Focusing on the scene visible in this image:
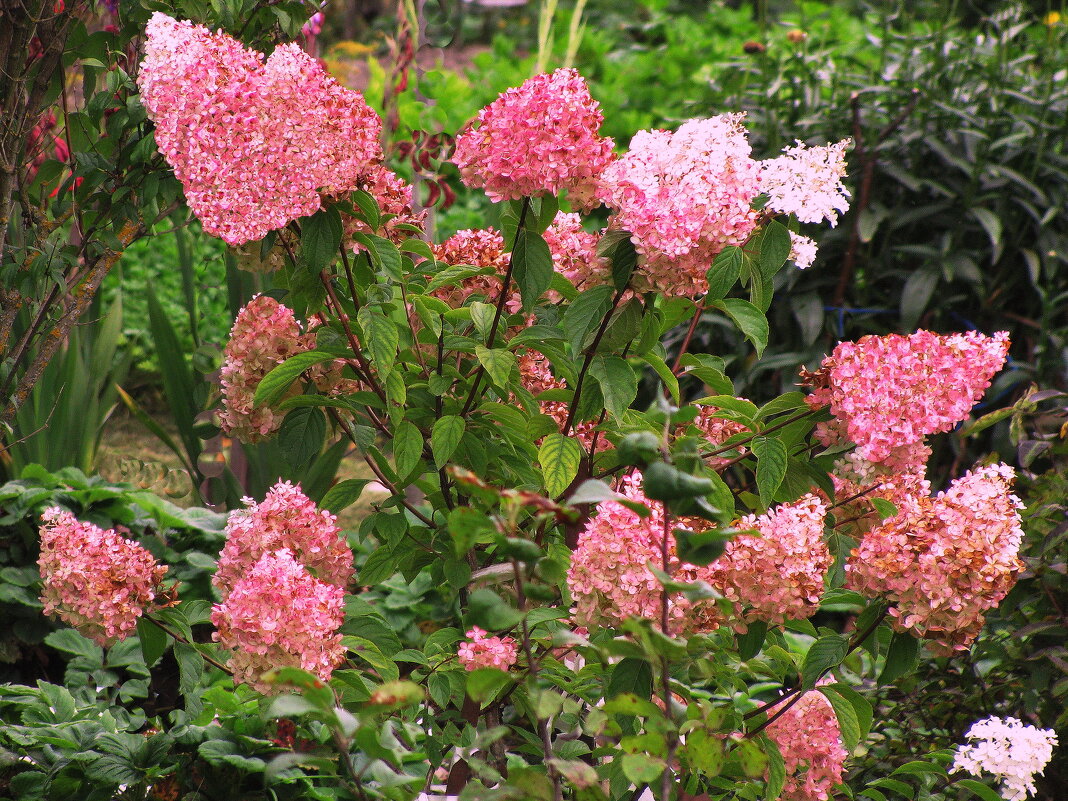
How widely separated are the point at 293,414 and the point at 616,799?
25.7 inches

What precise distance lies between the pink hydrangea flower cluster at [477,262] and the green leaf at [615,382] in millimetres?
248

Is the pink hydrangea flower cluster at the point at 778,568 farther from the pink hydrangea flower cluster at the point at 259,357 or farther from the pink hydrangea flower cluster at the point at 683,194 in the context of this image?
the pink hydrangea flower cluster at the point at 259,357

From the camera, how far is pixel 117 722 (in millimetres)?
1874

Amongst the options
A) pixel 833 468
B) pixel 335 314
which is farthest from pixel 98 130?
pixel 833 468

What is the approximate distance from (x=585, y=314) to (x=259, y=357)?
494 millimetres

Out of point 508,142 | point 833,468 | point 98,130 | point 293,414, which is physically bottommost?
point 293,414

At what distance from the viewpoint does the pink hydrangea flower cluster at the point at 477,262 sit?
1.45m

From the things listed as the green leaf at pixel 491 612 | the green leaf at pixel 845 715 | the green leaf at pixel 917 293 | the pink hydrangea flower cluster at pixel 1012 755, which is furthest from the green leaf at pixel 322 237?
the green leaf at pixel 917 293

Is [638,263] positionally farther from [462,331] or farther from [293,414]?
[293,414]

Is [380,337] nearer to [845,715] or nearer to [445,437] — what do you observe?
[445,437]

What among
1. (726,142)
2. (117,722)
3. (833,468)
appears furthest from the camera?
(117,722)

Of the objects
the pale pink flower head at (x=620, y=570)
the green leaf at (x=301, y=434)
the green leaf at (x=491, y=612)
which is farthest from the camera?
the green leaf at (x=301, y=434)

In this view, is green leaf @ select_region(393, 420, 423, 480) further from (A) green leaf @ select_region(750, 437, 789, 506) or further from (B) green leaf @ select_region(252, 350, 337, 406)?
(A) green leaf @ select_region(750, 437, 789, 506)

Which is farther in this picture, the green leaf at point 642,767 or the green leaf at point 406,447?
the green leaf at point 406,447
